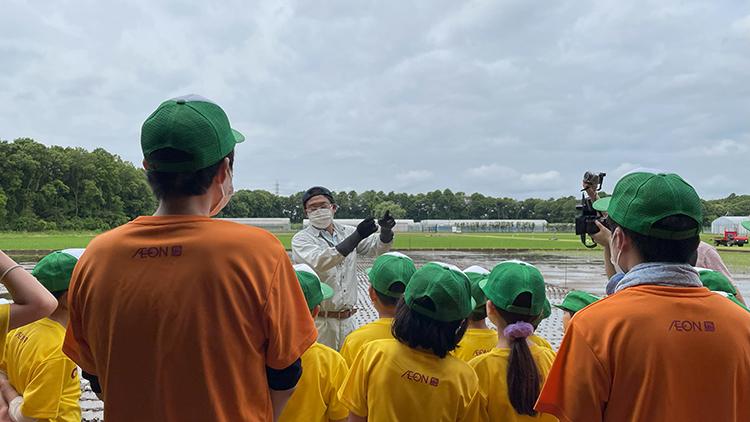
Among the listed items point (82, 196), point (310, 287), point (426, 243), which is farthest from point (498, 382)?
point (82, 196)

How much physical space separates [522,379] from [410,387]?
22.8 inches

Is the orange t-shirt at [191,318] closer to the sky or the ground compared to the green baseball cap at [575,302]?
closer to the sky

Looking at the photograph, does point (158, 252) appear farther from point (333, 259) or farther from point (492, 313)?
point (333, 259)

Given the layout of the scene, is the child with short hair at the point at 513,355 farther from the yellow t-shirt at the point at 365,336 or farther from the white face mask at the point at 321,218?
the white face mask at the point at 321,218

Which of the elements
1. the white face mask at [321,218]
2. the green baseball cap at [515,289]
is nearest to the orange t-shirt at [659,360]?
the green baseball cap at [515,289]

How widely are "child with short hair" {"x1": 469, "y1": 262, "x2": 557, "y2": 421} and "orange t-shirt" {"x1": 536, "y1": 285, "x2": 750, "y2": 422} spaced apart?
0.75m

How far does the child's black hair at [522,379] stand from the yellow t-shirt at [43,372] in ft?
7.43

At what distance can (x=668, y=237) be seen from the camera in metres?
1.77

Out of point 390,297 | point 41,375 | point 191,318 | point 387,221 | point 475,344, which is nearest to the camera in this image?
point 191,318

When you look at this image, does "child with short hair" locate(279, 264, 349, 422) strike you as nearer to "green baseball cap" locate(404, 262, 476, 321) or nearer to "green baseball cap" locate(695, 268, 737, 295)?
"green baseball cap" locate(404, 262, 476, 321)

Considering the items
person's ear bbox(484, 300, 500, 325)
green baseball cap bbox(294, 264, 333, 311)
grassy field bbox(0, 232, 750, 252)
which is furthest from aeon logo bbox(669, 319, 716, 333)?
grassy field bbox(0, 232, 750, 252)

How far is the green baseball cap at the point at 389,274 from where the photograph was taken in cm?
332

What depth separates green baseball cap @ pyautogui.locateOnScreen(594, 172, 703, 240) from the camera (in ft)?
5.83

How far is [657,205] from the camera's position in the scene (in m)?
1.78
